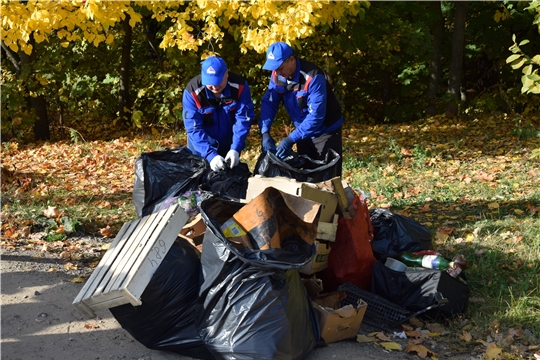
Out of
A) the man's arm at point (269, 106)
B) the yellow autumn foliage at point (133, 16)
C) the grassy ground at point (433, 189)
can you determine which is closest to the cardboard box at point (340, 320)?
the grassy ground at point (433, 189)

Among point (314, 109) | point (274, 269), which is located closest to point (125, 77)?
point (314, 109)

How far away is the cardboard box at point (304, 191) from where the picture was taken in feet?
12.7

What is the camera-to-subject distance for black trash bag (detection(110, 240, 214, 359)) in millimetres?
3377

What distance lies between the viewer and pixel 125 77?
41.0 feet

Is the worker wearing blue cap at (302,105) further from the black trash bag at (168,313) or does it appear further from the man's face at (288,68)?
the black trash bag at (168,313)

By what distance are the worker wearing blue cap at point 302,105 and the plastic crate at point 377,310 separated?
1205 millimetres

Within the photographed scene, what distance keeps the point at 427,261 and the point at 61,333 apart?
2519mm

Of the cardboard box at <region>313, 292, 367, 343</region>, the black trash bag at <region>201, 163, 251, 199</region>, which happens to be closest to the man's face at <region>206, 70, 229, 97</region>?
the black trash bag at <region>201, 163, 251, 199</region>

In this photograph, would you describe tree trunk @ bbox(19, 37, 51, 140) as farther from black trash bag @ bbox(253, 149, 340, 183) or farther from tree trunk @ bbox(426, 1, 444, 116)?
black trash bag @ bbox(253, 149, 340, 183)

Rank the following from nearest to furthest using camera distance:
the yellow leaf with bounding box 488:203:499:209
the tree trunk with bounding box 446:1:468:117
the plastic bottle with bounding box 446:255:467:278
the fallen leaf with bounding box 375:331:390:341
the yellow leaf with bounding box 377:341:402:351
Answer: the yellow leaf with bounding box 377:341:402:351
the fallen leaf with bounding box 375:331:390:341
the plastic bottle with bounding box 446:255:467:278
the yellow leaf with bounding box 488:203:499:209
the tree trunk with bounding box 446:1:468:117

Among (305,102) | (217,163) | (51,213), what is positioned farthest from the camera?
(51,213)

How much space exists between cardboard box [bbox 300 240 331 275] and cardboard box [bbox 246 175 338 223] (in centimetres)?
17

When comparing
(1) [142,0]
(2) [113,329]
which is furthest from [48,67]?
(2) [113,329]

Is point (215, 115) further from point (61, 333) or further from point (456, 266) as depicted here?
point (456, 266)
